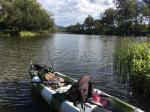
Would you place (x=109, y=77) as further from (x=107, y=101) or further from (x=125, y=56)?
(x=107, y=101)

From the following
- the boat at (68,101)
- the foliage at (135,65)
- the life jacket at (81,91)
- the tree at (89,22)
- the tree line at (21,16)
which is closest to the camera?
the boat at (68,101)

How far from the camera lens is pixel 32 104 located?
62.7ft

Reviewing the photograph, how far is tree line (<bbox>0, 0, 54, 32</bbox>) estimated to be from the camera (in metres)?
99.0

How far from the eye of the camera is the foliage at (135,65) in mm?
19828

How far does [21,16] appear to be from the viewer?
98688 millimetres

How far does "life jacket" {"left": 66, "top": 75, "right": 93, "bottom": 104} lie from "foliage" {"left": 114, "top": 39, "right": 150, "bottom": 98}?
4.63 metres

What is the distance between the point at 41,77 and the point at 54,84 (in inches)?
64.9

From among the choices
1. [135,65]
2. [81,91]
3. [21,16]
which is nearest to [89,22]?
[21,16]

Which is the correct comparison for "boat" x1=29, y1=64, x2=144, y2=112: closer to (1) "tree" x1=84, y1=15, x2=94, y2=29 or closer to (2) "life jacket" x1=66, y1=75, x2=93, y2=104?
(2) "life jacket" x1=66, y1=75, x2=93, y2=104

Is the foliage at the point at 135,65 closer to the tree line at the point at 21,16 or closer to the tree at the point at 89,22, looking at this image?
the tree line at the point at 21,16

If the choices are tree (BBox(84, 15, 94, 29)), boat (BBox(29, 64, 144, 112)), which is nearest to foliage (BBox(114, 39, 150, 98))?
boat (BBox(29, 64, 144, 112))

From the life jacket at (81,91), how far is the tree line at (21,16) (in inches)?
3287

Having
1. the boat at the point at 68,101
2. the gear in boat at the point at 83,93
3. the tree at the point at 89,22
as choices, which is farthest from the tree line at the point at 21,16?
the gear in boat at the point at 83,93

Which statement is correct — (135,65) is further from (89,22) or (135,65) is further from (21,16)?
(89,22)
